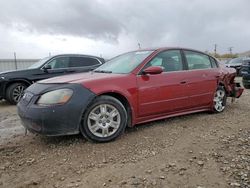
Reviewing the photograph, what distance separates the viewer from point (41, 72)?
948 cm

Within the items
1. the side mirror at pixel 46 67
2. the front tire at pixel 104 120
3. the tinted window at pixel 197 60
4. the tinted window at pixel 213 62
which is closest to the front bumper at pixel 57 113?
the front tire at pixel 104 120

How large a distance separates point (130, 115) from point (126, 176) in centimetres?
162

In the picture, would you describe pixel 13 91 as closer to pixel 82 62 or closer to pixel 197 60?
pixel 82 62

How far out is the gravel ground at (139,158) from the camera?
3.24m

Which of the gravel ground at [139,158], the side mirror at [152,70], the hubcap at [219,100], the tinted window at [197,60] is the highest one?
the tinted window at [197,60]

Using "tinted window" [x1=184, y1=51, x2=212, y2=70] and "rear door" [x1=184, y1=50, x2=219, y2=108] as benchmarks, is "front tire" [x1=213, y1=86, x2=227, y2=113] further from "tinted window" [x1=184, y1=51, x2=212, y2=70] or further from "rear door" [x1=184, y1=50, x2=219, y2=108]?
"tinted window" [x1=184, y1=51, x2=212, y2=70]

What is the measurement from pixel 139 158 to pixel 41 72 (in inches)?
258

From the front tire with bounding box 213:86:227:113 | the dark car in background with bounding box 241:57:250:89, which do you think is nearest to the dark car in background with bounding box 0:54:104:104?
the front tire with bounding box 213:86:227:113

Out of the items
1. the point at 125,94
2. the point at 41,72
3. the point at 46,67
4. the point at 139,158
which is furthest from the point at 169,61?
the point at 41,72

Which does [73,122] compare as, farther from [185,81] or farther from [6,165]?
[185,81]

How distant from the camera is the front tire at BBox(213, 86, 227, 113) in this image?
20.9 ft

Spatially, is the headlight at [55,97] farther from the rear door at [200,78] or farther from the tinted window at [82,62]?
the tinted window at [82,62]

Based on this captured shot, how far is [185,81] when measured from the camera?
5.57 metres

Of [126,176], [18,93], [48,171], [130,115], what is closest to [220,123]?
[130,115]
